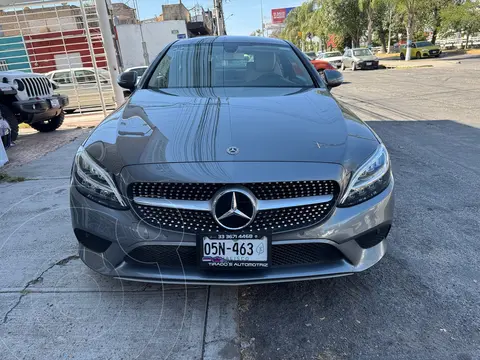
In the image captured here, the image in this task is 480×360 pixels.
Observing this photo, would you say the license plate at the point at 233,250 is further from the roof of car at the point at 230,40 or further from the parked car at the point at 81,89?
the parked car at the point at 81,89

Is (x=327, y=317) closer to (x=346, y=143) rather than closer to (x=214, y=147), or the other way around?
(x=346, y=143)

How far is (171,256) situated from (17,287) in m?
→ 1.19

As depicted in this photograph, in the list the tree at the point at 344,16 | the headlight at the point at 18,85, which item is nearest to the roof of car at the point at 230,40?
the headlight at the point at 18,85

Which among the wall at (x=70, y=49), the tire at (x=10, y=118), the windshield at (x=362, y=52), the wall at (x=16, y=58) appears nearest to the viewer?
the tire at (x=10, y=118)

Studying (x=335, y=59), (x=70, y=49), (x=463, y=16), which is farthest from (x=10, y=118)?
(x=463, y=16)

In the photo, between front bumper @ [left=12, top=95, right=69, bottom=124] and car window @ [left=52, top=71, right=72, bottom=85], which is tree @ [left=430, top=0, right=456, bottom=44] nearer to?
car window @ [left=52, top=71, right=72, bottom=85]

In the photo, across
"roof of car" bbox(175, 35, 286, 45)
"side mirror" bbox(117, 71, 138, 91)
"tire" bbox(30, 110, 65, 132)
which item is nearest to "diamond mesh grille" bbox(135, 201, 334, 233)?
"side mirror" bbox(117, 71, 138, 91)

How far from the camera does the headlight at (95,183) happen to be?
1.86 m

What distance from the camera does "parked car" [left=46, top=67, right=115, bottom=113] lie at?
36.0 feet

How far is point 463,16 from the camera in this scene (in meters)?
32.3

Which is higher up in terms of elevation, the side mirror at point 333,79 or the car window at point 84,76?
the side mirror at point 333,79

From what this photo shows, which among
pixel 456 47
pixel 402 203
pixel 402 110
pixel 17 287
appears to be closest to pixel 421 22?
pixel 456 47

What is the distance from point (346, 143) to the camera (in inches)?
79.4

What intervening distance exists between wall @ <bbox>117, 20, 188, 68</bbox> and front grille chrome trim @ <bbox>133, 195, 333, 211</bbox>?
1021 inches
